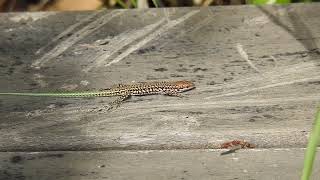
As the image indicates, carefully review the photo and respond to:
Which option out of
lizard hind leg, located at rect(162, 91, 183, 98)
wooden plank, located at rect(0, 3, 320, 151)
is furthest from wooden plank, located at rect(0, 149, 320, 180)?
lizard hind leg, located at rect(162, 91, 183, 98)

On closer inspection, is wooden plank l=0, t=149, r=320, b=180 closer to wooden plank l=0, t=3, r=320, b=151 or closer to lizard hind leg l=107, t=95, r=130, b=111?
wooden plank l=0, t=3, r=320, b=151

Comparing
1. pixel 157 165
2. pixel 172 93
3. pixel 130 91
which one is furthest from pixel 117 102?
pixel 157 165

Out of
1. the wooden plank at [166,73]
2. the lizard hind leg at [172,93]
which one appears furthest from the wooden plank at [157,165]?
the lizard hind leg at [172,93]

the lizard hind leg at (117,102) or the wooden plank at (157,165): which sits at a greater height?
the lizard hind leg at (117,102)

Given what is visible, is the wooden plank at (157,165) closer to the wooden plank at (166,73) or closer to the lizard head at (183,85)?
the wooden plank at (166,73)

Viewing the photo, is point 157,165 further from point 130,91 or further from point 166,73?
point 166,73
